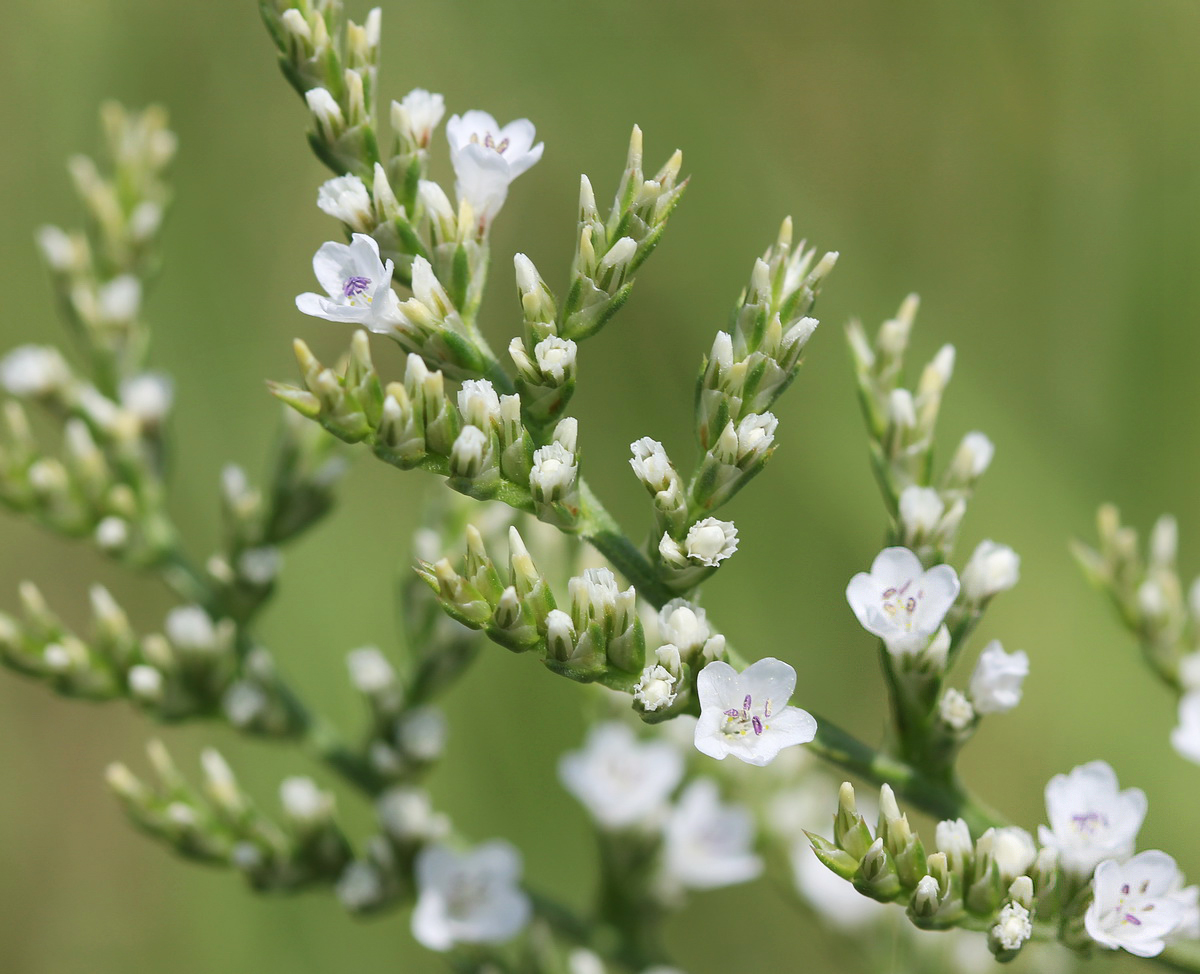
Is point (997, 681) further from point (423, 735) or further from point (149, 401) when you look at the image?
point (149, 401)

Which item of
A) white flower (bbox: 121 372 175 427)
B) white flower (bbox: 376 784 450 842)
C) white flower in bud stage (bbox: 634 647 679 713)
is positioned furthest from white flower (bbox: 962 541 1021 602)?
white flower (bbox: 121 372 175 427)

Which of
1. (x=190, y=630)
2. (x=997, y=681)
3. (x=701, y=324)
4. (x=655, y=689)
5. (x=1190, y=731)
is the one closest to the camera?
(x=655, y=689)

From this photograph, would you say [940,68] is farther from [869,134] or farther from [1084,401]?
[1084,401]

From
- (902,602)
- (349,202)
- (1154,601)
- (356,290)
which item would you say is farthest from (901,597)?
(349,202)

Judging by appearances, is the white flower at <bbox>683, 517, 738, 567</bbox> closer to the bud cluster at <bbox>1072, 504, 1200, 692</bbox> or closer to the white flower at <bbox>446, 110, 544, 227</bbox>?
the white flower at <bbox>446, 110, 544, 227</bbox>

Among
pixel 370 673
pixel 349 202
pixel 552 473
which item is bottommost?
pixel 370 673

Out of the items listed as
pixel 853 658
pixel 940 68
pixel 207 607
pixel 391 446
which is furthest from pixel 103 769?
pixel 940 68

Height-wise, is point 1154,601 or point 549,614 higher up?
point 549,614
